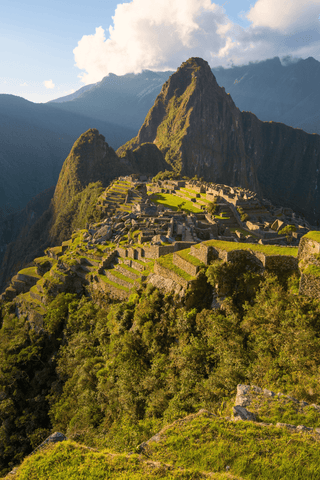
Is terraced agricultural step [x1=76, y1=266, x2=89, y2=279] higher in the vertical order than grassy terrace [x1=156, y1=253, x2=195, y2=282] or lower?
lower

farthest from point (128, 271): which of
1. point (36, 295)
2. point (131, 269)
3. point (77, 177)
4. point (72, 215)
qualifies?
point (77, 177)

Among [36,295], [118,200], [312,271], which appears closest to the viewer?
[312,271]

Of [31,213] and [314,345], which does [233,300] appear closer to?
[314,345]

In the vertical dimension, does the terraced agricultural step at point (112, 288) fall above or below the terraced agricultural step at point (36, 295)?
above

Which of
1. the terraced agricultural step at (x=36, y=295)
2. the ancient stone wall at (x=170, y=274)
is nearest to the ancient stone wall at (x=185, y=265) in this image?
the ancient stone wall at (x=170, y=274)

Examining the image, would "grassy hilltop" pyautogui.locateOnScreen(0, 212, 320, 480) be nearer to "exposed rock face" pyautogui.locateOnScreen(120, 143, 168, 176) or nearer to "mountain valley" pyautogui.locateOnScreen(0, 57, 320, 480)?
"mountain valley" pyautogui.locateOnScreen(0, 57, 320, 480)

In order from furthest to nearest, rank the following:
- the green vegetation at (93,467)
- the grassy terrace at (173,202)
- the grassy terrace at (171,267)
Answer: the grassy terrace at (173,202), the grassy terrace at (171,267), the green vegetation at (93,467)

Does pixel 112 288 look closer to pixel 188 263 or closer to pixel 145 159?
pixel 188 263

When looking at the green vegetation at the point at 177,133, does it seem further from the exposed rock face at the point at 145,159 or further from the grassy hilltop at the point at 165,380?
the grassy hilltop at the point at 165,380

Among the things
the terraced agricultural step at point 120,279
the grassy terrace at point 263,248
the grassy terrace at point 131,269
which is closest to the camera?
the grassy terrace at point 263,248

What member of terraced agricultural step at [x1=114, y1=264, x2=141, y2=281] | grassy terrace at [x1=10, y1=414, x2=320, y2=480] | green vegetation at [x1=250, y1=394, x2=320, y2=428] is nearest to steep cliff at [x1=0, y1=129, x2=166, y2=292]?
terraced agricultural step at [x1=114, y1=264, x2=141, y2=281]

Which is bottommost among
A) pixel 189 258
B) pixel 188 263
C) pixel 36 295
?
pixel 36 295
